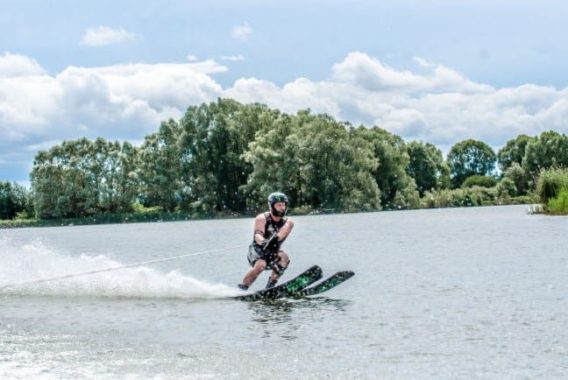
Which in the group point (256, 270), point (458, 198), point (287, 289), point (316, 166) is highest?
point (316, 166)

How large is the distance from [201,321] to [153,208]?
96449 millimetres

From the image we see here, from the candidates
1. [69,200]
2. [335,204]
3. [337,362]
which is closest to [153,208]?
[69,200]

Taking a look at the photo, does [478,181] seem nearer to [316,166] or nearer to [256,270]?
[316,166]

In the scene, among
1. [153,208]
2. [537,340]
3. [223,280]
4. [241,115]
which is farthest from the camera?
[153,208]

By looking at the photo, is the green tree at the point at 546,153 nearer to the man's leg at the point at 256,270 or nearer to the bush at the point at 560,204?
the bush at the point at 560,204

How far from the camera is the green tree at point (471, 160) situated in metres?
160

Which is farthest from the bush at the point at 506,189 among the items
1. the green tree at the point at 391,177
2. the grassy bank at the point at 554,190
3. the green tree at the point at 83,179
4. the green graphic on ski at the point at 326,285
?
the green graphic on ski at the point at 326,285

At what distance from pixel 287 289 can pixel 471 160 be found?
147 metres

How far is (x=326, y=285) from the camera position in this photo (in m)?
19.0

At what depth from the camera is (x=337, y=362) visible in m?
11.6

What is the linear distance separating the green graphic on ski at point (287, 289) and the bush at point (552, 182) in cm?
3636

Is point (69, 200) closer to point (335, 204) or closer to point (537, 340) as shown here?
point (335, 204)

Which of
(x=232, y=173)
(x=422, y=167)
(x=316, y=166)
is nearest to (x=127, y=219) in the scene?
(x=232, y=173)

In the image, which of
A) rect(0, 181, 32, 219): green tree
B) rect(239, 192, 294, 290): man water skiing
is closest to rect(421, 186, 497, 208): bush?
rect(0, 181, 32, 219): green tree
